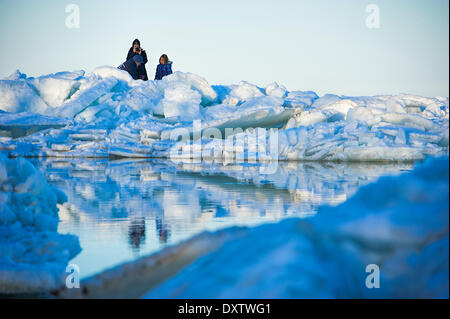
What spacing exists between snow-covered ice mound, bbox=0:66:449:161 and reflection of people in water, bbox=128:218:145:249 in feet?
29.8

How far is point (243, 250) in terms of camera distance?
4.81ft

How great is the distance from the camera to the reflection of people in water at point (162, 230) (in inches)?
124

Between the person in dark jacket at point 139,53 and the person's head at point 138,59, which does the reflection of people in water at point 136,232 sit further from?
the person in dark jacket at point 139,53

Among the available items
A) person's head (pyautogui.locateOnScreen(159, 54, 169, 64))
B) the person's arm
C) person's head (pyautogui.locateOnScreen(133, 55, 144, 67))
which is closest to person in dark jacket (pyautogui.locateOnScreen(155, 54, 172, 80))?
person's head (pyautogui.locateOnScreen(159, 54, 169, 64))

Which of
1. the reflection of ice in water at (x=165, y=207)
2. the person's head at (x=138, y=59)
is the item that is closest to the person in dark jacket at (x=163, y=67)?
the person's head at (x=138, y=59)

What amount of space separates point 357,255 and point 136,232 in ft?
7.52

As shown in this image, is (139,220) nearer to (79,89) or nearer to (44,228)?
(44,228)

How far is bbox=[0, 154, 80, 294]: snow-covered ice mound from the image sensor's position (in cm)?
226

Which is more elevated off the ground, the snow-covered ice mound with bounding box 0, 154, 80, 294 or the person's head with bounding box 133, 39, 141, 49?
the person's head with bounding box 133, 39, 141, 49

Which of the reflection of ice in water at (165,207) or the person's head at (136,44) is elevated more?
the person's head at (136,44)

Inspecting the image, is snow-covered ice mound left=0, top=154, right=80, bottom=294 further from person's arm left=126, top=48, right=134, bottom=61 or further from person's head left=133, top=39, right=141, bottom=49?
person's arm left=126, top=48, right=134, bottom=61
